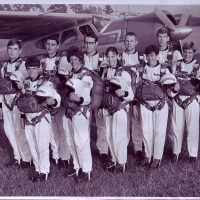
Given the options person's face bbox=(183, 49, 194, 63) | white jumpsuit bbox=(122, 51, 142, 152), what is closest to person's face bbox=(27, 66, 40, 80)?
white jumpsuit bbox=(122, 51, 142, 152)

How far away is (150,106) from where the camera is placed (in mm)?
1922

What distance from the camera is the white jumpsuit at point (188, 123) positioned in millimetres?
1938

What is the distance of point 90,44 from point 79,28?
0.27ft

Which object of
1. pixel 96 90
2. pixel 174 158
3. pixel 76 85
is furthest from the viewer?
pixel 174 158

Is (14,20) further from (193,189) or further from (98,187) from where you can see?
(193,189)

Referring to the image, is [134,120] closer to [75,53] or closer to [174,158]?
[174,158]

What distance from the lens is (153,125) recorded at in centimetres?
196

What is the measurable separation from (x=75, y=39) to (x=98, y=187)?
64 cm

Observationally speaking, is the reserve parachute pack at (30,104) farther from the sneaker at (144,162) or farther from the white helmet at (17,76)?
the sneaker at (144,162)

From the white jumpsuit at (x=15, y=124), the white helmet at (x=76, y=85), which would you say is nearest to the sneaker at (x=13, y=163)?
the white jumpsuit at (x=15, y=124)

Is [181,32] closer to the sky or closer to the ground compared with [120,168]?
closer to the sky

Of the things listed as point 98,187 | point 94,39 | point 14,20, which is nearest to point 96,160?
point 98,187

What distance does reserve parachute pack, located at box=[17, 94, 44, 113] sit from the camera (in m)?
1.83

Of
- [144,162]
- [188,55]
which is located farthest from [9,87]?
Result: [188,55]
